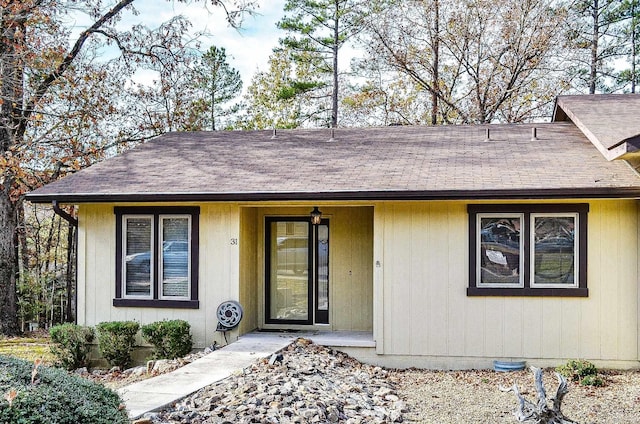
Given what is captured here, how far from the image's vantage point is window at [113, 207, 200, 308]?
9.73 m

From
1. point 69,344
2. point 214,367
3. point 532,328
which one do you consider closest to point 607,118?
point 532,328

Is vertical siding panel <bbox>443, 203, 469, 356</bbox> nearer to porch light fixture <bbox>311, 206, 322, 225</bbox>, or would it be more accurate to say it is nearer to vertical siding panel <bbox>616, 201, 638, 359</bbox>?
vertical siding panel <bbox>616, 201, 638, 359</bbox>

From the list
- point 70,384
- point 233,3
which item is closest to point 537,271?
point 70,384

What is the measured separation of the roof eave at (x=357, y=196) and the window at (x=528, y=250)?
1.58 ft

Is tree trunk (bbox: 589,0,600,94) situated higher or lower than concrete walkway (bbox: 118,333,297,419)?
higher

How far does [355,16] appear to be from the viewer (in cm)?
2358

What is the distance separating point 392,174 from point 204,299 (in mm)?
3490

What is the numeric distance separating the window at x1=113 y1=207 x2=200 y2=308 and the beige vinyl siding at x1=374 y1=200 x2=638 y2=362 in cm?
292

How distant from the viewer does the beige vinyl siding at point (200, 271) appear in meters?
9.64

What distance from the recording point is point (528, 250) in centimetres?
876

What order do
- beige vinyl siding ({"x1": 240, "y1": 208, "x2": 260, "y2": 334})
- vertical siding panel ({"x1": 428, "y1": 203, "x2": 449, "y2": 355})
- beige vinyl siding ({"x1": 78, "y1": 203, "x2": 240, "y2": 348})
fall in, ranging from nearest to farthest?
1. vertical siding panel ({"x1": 428, "y1": 203, "x2": 449, "y2": 355})
2. beige vinyl siding ({"x1": 78, "y1": 203, "x2": 240, "y2": 348})
3. beige vinyl siding ({"x1": 240, "y1": 208, "x2": 260, "y2": 334})

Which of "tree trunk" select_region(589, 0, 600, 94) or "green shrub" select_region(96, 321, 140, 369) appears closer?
"green shrub" select_region(96, 321, 140, 369)

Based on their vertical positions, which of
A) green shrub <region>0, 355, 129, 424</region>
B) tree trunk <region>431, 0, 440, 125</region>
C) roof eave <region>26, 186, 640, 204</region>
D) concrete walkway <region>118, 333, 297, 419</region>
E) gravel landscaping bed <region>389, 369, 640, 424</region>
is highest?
tree trunk <region>431, 0, 440, 125</region>

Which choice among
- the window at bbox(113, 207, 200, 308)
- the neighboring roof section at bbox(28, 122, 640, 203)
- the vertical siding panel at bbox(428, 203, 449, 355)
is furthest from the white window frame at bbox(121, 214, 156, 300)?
the vertical siding panel at bbox(428, 203, 449, 355)
